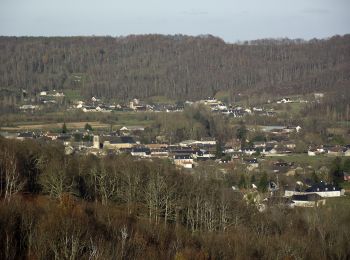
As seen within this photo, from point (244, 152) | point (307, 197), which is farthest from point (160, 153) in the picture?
point (307, 197)

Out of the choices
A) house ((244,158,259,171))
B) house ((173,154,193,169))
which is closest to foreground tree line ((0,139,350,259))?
house ((173,154,193,169))

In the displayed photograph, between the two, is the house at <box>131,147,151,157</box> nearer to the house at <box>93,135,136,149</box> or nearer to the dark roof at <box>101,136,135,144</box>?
the house at <box>93,135,136,149</box>

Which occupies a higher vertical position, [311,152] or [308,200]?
[308,200]

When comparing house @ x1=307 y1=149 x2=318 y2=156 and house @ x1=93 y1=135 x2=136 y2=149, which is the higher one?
house @ x1=93 y1=135 x2=136 y2=149

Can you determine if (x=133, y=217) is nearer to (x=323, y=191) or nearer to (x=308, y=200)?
(x=308, y=200)

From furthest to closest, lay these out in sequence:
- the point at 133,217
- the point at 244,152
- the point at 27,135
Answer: the point at 244,152 → the point at 27,135 → the point at 133,217

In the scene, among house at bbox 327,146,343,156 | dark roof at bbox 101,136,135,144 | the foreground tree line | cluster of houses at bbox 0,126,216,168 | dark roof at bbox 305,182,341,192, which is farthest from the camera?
dark roof at bbox 101,136,135,144
